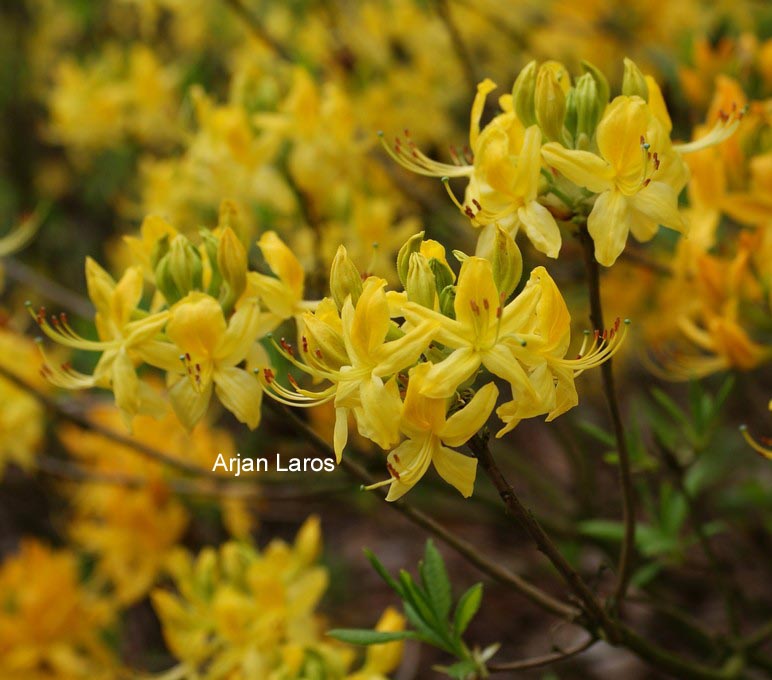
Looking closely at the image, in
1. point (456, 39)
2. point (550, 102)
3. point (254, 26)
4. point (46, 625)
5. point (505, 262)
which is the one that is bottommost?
point (46, 625)

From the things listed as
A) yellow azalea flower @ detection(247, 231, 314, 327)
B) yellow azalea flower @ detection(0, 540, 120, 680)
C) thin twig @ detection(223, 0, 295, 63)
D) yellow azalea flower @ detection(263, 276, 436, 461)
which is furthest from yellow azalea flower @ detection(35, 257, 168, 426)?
thin twig @ detection(223, 0, 295, 63)

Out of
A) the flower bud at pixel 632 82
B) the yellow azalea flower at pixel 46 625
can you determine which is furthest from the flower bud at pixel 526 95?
the yellow azalea flower at pixel 46 625

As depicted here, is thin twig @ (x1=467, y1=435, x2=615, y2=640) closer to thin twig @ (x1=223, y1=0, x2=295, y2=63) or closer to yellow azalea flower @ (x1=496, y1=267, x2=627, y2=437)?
yellow azalea flower @ (x1=496, y1=267, x2=627, y2=437)

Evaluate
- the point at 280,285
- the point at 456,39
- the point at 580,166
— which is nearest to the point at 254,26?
the point at 456,39

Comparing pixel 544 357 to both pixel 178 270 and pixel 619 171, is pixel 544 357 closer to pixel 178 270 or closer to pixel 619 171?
pixel 619 171

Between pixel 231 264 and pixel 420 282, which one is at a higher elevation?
pixel 231 264

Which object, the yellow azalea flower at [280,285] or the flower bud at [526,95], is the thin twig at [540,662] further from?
the flower bud at [526,95]
